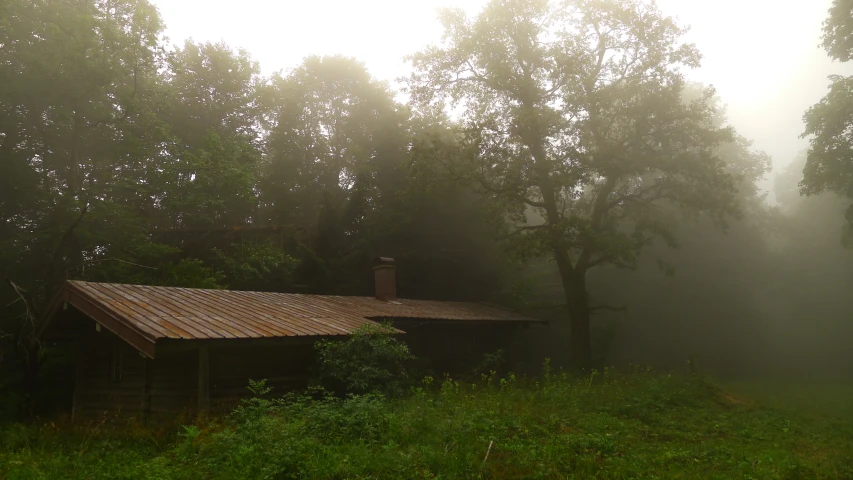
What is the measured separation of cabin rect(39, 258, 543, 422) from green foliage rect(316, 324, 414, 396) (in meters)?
0.42

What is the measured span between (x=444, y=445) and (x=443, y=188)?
19865 mm

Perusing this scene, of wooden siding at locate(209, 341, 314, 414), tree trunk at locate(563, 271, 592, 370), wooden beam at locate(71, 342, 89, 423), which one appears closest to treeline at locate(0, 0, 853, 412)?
tree trunk at locate(563, 271, 592, 370)

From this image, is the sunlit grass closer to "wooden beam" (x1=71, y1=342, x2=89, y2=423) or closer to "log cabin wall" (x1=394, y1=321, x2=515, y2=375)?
"log cabin wall" (x1=394, y1=321, x2=515, y2=375)

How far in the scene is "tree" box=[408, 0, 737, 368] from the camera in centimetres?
2203

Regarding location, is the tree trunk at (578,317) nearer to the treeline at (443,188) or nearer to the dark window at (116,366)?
the treeline at (443,188)

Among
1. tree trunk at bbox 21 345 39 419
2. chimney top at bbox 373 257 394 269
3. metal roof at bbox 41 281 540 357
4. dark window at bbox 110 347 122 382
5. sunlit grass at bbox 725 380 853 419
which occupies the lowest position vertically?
sunlit grass at bbox 725 380 853 419

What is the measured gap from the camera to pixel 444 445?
818 centimetres

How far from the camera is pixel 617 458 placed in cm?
820

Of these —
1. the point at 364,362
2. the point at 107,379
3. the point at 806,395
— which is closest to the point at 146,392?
the point at 107,379

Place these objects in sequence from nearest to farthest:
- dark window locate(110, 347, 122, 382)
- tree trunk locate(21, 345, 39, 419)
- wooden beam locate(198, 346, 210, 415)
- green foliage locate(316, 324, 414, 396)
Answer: wooden beam locate(198, 346, 210, 415) → green foliage locate(316, 324, 414, 396) → dark window locate(110, 347, 122, 382) → tree trunk locate(21, 345, 39, 419)

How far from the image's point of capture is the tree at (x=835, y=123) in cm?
2130

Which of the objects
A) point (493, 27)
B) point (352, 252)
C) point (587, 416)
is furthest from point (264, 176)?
point (587, 416)

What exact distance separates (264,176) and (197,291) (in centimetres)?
1777

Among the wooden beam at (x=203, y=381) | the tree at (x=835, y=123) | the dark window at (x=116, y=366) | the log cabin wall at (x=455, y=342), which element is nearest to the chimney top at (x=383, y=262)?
the log cabin wall at (x=455, y=342)
